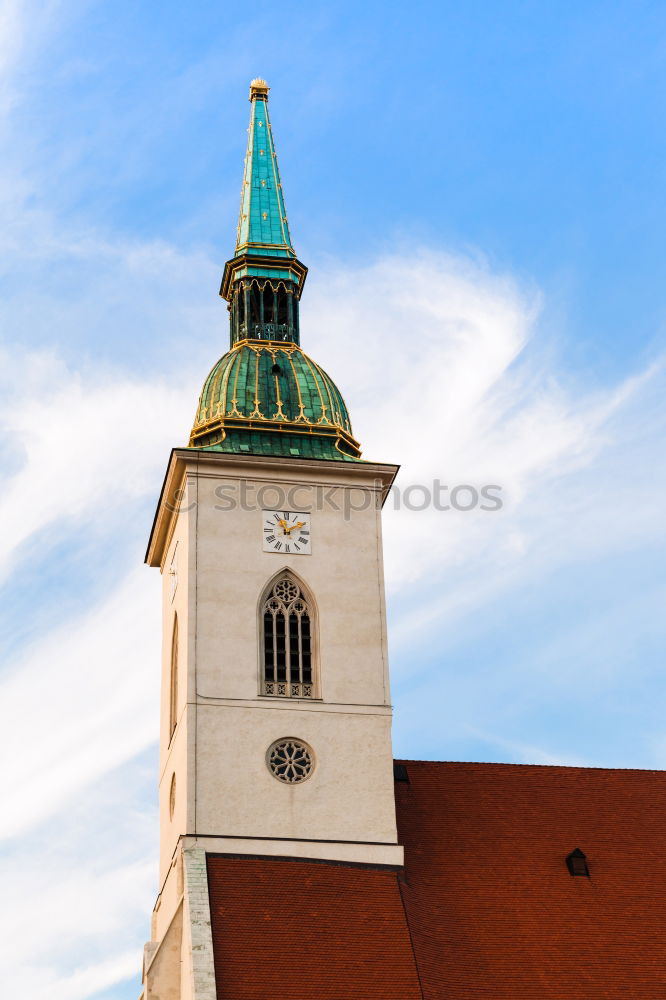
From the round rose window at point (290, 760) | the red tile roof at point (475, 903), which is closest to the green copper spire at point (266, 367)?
the round rose window at point (290, 760)

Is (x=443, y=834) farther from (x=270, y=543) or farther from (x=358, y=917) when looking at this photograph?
(x=270, y=543)

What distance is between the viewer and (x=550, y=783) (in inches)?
1593

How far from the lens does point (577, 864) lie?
38031 mm

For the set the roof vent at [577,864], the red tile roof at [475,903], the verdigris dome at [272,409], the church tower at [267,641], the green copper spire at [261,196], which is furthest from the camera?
the green copper spire at [261,196]

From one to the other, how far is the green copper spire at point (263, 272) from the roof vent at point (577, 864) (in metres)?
14.4

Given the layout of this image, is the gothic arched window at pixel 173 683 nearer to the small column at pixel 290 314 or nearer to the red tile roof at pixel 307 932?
the red tile roof at pixel 307 932

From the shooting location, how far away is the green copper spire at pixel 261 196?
146 ft

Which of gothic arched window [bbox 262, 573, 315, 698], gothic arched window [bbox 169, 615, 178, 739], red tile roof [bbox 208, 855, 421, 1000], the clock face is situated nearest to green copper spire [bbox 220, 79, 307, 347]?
the clock face

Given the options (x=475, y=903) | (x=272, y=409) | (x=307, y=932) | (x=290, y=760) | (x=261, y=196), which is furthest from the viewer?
(x=261, y=196)

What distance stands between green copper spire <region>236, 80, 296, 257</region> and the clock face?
328 inches

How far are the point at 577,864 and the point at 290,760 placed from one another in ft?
22.7

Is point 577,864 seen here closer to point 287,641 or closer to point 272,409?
point 287,641

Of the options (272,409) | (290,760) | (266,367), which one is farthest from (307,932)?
(266,367)

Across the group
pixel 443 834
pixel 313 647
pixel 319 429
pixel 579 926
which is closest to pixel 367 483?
pixel 319 429
